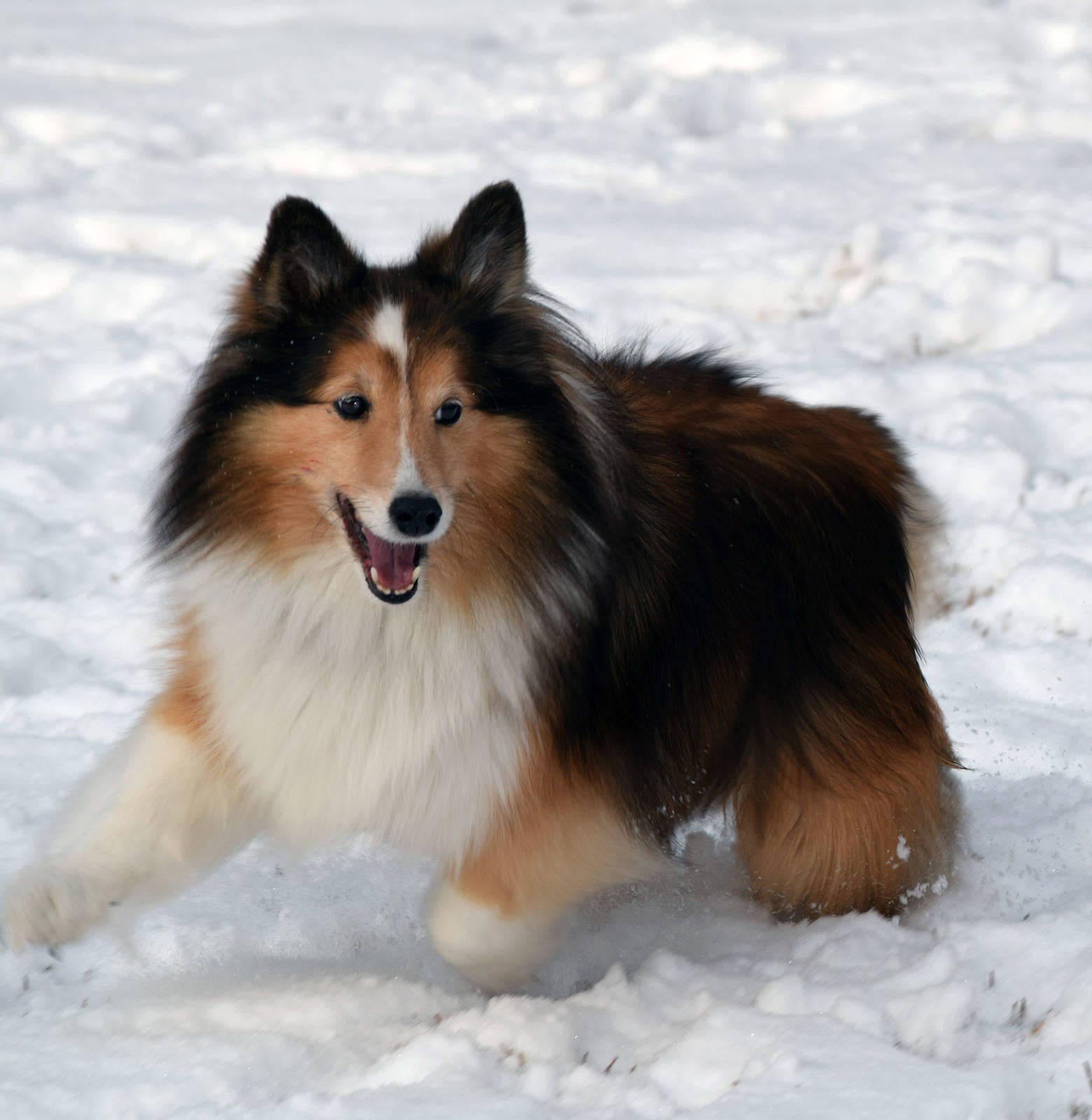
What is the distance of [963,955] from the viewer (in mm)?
2863

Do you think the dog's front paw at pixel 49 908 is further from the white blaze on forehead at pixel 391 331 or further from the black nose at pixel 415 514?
the white blaze on forehead at pixel 391 331

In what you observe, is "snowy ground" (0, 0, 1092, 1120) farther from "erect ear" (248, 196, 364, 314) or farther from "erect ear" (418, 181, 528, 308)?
"erect ear" (418, 181, 528, 308)

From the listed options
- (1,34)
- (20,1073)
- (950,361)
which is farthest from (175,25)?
(20,1073)

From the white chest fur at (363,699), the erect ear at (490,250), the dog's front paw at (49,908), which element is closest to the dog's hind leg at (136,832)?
the dog's front paw at (49,908)

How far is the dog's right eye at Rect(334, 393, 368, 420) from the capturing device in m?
2.57

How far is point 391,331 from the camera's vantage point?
2600mm

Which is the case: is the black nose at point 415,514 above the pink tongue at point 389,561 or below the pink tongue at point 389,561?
above

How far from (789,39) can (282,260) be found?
7250 mm

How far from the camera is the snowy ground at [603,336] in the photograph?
2.58 meters

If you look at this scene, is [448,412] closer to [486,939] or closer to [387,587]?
[387,587]

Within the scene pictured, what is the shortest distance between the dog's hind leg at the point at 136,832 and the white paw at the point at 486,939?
0.43 meters

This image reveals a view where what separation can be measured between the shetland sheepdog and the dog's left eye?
1 cm

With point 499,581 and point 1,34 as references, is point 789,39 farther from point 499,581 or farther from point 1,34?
point 499,581

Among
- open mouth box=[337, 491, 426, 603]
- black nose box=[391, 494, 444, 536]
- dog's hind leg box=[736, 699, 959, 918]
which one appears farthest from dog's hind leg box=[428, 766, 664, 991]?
black nose box=[391, 494, 444, 536]
